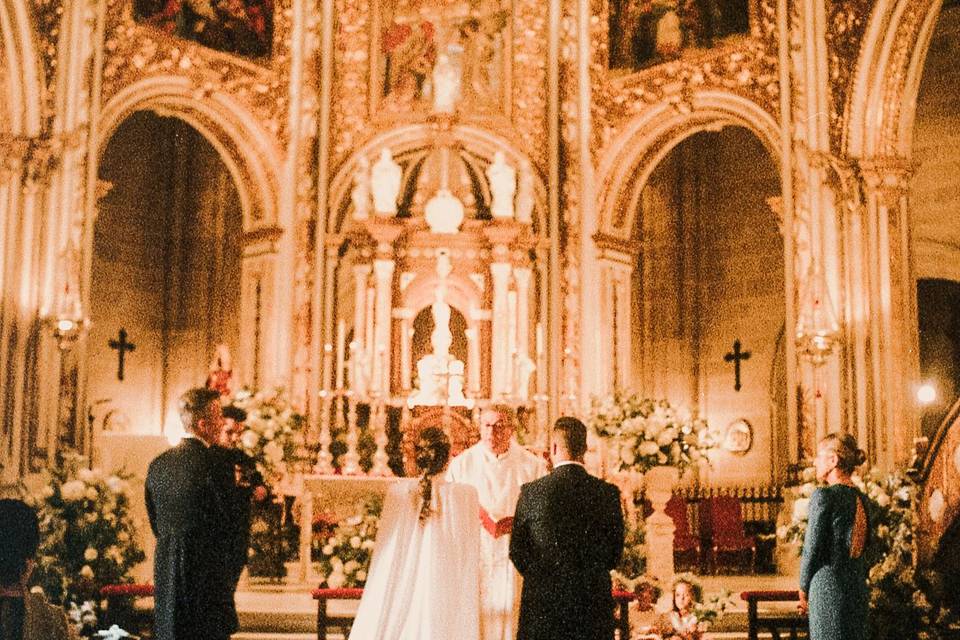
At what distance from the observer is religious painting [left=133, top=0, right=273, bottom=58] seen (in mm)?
15547

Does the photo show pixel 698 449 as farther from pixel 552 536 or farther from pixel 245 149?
pixel 245 149

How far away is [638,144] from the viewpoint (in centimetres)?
1581

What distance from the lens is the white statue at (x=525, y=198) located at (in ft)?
50.8

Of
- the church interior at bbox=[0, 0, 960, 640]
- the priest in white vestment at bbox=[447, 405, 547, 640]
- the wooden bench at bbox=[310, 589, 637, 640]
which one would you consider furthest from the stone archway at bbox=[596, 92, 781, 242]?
the priest in white vestment at bbox=[447, 405, 547, 640]

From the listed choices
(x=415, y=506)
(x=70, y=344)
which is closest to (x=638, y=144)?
(x=70, y=344)

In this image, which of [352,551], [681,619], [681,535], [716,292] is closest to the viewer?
[681,619]

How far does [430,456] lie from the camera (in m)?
6.38

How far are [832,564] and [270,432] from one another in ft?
Answer: 21.7

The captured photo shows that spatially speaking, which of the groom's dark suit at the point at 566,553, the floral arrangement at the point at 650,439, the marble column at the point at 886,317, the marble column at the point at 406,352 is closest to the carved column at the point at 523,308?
the marble column at the point at 406,352

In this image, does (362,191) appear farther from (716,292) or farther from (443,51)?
(716,292)

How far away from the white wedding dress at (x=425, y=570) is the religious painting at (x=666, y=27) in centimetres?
1021

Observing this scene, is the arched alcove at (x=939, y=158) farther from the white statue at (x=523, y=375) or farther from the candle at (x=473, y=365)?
the candle at (x=473, y=365)

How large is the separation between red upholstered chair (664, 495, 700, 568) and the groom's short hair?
9.21 metres

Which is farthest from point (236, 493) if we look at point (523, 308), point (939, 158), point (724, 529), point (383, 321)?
point (939, 158)
